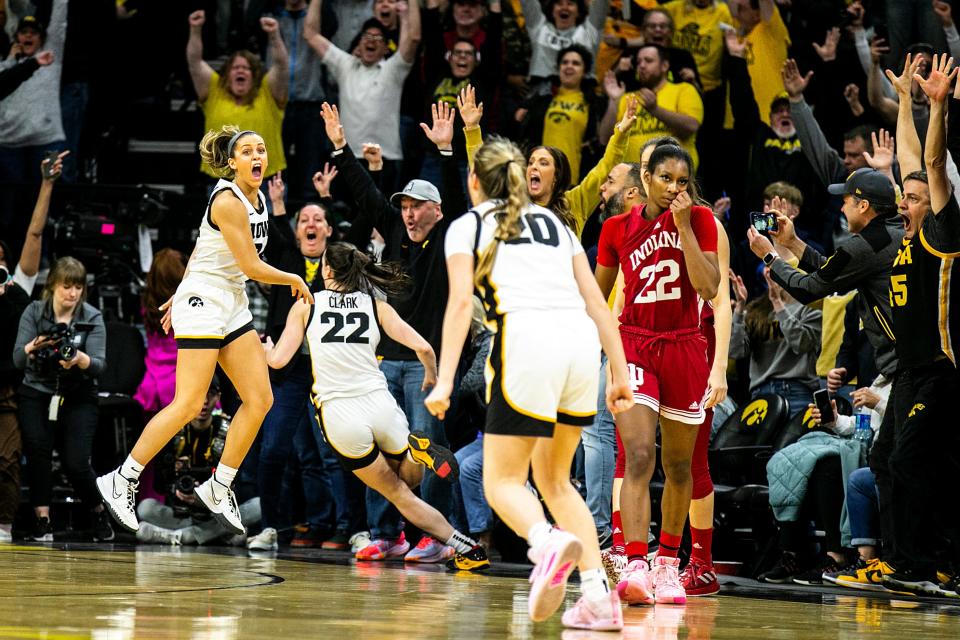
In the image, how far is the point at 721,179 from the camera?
1189 centimetres

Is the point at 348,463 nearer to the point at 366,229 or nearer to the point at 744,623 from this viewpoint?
the point at 366,229

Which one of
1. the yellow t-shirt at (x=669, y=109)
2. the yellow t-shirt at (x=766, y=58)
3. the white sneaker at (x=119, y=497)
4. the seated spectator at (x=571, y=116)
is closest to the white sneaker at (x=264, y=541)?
the white sneaker at (x=119, y=497)

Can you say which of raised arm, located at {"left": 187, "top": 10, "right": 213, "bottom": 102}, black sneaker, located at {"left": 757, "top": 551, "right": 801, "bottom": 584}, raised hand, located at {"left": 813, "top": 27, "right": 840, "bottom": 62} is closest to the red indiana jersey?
black sneaker, located at {"left": 757, "top": 551, "right": 801, "bottom": 584}

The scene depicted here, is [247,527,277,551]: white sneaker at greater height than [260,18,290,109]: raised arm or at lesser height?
lesser

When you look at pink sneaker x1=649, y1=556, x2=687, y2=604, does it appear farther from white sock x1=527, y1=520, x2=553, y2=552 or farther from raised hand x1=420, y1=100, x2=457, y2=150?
raised hand x1=420, y1=100, x2=457, y2=150

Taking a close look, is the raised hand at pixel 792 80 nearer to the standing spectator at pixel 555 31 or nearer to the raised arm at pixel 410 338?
the standing spectator at pixel 555 31

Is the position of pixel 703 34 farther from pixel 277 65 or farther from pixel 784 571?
pixel 784 571

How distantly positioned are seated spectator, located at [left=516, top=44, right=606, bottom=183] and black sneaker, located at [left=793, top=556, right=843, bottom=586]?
4297 mm

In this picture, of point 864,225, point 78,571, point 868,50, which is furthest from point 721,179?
point 78,571

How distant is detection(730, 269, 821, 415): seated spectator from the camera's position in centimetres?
918

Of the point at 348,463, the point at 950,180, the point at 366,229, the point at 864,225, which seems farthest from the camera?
the point at 366,229

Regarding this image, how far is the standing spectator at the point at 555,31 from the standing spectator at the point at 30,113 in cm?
436

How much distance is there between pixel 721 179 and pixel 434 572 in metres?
5.15

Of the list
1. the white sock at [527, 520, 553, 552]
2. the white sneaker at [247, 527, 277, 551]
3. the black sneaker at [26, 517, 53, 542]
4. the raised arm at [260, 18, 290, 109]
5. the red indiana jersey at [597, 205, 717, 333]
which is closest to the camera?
the white sock at [527, 520, 553, 552]
